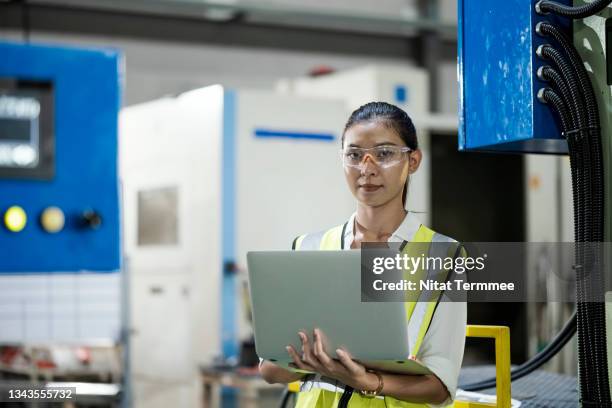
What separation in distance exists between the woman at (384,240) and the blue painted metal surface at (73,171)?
0.54 m

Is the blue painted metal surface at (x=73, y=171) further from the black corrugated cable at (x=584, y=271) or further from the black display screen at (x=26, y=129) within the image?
the black corrugated cable at (x=584, y=271)

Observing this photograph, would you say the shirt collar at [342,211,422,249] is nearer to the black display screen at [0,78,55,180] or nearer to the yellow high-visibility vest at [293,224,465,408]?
the yellow high-visibility vest at [293,224,465,408]

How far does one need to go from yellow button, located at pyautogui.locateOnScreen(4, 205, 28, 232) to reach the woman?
25.8 inches

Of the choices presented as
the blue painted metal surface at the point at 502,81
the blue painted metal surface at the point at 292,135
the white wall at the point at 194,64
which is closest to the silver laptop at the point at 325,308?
the blue painted metal surface at the point at 502,81

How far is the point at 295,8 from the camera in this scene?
6875 millimetres

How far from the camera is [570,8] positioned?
1710mm

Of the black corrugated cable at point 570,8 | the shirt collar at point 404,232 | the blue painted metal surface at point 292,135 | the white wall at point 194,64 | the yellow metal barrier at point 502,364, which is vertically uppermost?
the white wall at point 194,64

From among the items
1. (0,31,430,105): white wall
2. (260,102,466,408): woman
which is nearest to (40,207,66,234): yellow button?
(260,102,466,408): woman

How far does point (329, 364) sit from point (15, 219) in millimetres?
883

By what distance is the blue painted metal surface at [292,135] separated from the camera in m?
5.04

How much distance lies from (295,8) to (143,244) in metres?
2.46

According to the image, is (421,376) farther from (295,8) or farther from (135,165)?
(295,8)

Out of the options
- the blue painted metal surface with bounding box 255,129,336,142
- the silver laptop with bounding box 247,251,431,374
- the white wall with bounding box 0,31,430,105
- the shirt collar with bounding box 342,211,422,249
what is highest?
the white wall with bounding box 0,31,430,105

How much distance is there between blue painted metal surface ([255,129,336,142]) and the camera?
5.04m
